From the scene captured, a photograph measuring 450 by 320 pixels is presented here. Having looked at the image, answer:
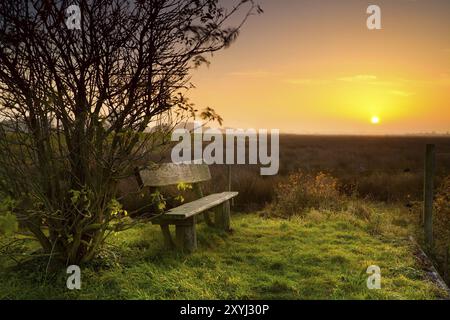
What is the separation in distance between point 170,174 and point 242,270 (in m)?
1.66

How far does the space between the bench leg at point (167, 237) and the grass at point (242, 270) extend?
0.15 metres

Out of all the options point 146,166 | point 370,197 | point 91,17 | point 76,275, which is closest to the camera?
point 91,17

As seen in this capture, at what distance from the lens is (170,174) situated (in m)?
5.93

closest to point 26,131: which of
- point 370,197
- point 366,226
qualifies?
point 366,226

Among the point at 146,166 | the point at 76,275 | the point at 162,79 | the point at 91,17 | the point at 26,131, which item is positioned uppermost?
the point at 91,17

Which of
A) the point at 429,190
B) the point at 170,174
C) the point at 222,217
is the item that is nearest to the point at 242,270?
the point at 170,174

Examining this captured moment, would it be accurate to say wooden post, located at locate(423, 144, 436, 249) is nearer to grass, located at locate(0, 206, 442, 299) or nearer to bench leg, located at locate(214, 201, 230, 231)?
grass, located at locate(0, 206, 442, 299)

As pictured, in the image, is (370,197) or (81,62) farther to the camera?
(370,197)

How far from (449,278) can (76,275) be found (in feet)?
14.5

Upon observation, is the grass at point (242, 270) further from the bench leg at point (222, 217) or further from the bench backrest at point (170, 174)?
the bench backrest at point (170, 174)

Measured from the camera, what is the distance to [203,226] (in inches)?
274

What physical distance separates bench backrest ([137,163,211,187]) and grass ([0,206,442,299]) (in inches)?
31.5

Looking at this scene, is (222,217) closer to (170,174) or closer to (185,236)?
(170,174)
